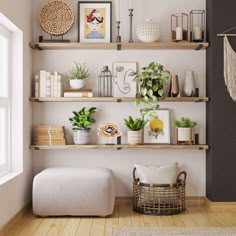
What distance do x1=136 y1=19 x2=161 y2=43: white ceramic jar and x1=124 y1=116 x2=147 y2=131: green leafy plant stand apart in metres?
0.85

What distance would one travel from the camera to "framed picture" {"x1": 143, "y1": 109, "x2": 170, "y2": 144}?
17.3ft

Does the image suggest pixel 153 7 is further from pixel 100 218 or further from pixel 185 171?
pixel 100 218

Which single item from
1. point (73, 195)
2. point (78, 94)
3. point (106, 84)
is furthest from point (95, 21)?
point (73, 195)

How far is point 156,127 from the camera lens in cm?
527

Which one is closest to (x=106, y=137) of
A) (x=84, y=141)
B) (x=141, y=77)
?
(x=84, y=141)

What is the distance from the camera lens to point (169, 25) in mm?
5316

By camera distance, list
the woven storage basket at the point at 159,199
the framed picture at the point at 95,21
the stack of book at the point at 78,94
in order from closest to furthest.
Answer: the woven storage basket at the point at 159,199 < the stack of book at the point at 78,94 < the framed picture at the point at 95,21

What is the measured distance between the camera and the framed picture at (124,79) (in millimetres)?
5268

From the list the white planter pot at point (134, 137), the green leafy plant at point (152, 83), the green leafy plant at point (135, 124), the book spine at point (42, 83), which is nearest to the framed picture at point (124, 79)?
the green leafy plant at point (152, 83)

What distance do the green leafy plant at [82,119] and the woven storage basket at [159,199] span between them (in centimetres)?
83

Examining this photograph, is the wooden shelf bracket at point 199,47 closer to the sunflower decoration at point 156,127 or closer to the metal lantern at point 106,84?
the sunflower decoration at point 156,127

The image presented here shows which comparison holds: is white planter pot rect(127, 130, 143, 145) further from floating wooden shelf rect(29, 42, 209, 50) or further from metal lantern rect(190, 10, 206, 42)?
metal lantern rect(190, 10, 206, 42)

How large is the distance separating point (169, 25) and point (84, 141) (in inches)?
62.5

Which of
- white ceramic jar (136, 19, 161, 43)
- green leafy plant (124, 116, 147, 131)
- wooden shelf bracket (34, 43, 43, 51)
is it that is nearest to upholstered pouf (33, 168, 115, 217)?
green leafy plant (124, 116, 147, 131)
